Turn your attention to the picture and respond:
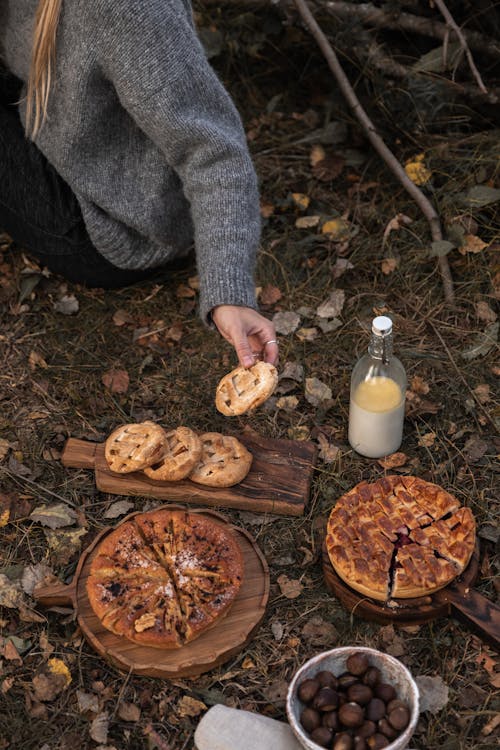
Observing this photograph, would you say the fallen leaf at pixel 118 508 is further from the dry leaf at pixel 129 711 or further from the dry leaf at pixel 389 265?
the dry leaf at pixel 389 265

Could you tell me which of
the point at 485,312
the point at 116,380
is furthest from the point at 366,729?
the point at 485,312

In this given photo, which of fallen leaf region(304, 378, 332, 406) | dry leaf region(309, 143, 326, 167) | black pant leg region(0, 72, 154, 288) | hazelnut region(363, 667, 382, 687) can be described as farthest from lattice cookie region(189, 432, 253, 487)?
dry leaf region(309, 143, 326, 167)

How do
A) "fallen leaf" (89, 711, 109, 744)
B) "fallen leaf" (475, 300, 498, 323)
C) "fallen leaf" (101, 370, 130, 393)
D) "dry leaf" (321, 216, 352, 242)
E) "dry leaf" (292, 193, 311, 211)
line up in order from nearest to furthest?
"fallen leaf" (89, 711, 109, 744) → "fallen leaf" (101, 370, 130, 393) → "fallen leaf" (475, 300, 498, 323) → "dry leaf" (321, 216, 352, 242) → "dry leaf" (292, 193, 311, 211)

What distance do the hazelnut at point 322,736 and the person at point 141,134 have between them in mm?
1274

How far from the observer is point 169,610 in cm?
273

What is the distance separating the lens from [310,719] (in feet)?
7.98

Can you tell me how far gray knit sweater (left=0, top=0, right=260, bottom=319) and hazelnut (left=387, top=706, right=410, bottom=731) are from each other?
1.49 meters

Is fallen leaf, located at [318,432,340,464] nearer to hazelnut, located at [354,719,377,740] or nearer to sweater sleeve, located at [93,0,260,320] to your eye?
sweater sleeve, located at [93,0,260,320]

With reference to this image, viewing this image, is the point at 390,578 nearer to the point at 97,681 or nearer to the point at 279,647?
the point at 279,647

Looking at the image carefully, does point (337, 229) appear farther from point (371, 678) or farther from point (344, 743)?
point (344, 743)

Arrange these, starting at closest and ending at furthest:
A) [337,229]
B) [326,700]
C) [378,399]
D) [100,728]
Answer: [326,700] < [100,728] < [378,399] < [337,229]

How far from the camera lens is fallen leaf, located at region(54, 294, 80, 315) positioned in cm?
420

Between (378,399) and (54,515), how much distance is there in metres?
1.35

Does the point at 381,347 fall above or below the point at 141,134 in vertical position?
below
